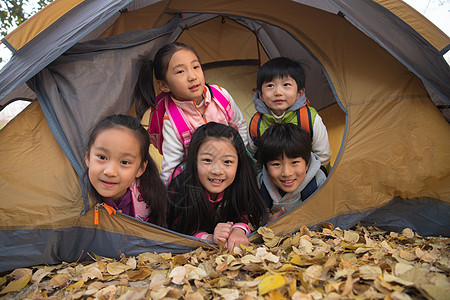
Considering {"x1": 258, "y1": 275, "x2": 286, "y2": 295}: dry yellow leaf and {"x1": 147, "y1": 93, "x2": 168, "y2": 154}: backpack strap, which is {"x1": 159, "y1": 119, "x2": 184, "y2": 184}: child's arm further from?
{"x1": 258, "y1": 275, "x2": 286, "y2": 295}: dry yellow leaf

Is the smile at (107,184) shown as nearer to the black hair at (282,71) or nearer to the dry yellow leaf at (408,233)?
the black hair at (282,71)

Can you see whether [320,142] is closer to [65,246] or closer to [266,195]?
[266,195]

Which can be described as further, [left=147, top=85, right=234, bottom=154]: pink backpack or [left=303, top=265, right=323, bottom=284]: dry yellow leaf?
[left=147, top=85, right=234, bottom=154]: pink backpack

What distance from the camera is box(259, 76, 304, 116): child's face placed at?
8.04 feet

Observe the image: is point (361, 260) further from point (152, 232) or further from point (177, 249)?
point (152, 232)

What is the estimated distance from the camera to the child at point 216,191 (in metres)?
2.00

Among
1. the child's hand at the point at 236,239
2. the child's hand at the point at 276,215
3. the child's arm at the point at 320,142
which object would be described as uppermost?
the child's arm at the point at 320,142

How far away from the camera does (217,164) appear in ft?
6.52

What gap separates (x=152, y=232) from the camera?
1894 mm

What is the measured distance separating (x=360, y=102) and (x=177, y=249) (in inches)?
51.6

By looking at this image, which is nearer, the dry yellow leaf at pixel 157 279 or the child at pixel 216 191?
the dry yellow leaf at pixel 157 279

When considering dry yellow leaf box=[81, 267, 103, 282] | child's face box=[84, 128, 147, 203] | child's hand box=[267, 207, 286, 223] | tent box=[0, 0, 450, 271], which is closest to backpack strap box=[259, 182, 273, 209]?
A: child's hand box=[267, 207, 286, 223]

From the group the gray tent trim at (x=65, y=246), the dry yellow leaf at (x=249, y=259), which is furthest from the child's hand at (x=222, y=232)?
the dry yellow leaf at (x=249, y=259)

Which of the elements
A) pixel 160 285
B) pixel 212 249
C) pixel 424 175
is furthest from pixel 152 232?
pixel 424 175
